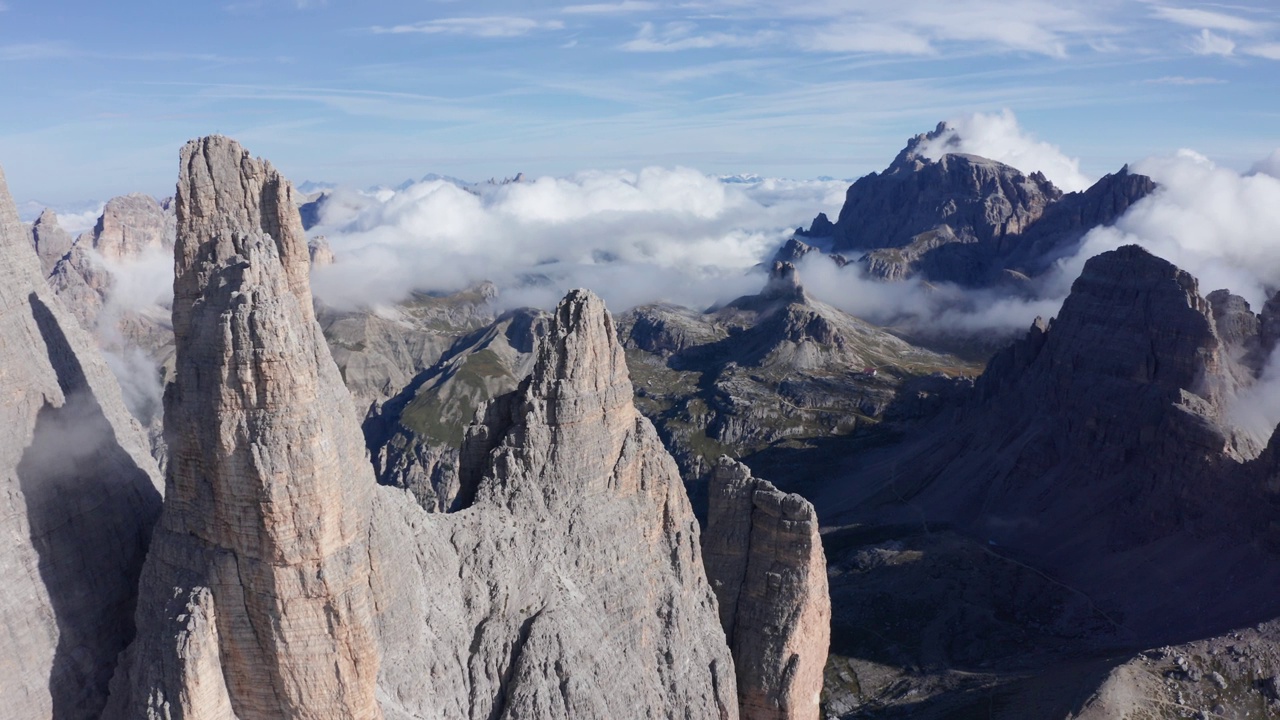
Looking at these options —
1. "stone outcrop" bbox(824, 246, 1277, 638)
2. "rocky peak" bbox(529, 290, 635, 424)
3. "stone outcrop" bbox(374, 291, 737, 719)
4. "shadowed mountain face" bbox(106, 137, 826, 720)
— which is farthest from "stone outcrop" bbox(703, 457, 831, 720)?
"stone outcrop" bbox(824, 246, 1277, 638)

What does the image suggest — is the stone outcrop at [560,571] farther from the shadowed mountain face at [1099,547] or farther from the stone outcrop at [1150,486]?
the stone outcrop at [1150,486]

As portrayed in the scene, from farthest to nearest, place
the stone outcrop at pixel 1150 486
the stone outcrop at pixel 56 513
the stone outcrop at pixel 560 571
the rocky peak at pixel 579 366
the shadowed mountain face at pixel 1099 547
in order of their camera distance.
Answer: the stone outcrop at pixel 1150 486, the shadowed mountain face at pixel 1099 547, the rocky peak at pixel 579 366, the stone outcrop at pixel 560 571, the stone outcrop at pixel 56 513

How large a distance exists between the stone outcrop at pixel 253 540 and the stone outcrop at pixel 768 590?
33748 millimetres

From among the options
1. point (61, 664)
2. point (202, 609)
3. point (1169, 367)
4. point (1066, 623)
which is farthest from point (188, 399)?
point (1169, 367)

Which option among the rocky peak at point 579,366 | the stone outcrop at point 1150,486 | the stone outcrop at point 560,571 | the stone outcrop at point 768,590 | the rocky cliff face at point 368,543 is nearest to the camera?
the rocky cliff face at point 368,543

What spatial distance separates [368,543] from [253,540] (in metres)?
5.75

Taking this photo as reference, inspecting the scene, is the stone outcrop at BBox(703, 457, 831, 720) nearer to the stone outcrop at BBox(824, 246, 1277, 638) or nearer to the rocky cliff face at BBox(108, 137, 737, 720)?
the rocky cliff face at BBox(108, 137, 737, 720)

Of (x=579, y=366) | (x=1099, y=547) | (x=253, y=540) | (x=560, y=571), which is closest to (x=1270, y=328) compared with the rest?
(x=1099, y=547)

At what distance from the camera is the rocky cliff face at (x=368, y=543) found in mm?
37250

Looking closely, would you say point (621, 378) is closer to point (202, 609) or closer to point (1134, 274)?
point (202, 609)

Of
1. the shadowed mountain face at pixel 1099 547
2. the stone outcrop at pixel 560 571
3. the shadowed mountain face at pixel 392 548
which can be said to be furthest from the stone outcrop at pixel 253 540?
the shadowed mountain face at pixel 1099 547

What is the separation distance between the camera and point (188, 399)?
1512 inches

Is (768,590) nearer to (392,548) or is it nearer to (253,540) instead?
(392,548)

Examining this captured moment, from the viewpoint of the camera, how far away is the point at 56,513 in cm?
4338
